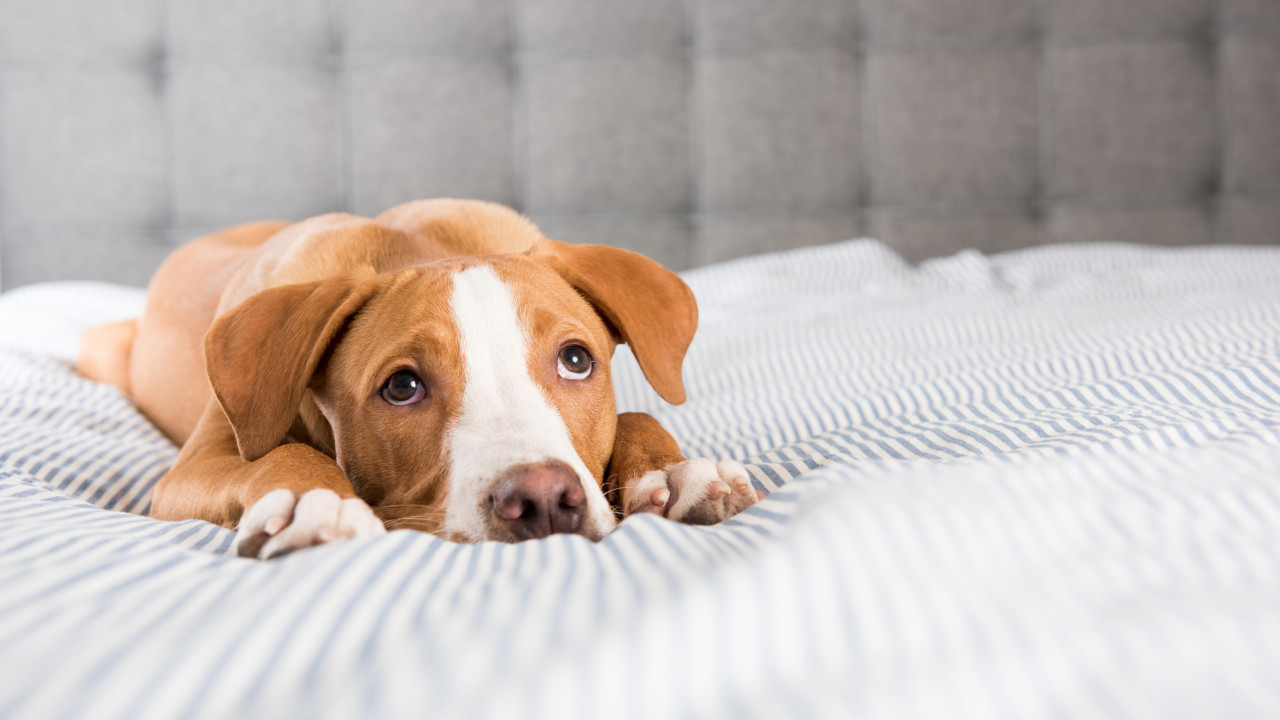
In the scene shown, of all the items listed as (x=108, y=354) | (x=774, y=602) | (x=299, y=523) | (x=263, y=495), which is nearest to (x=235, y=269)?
(x=108, y=354)

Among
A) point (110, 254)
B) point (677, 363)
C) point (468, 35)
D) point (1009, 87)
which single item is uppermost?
point (468, 35)

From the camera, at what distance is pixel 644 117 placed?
3.20 metres

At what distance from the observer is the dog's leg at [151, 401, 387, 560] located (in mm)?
811

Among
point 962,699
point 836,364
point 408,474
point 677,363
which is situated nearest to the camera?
point 962,699

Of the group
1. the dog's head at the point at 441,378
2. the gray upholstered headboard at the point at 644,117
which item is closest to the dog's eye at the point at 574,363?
the dog's head at the point at 441,378

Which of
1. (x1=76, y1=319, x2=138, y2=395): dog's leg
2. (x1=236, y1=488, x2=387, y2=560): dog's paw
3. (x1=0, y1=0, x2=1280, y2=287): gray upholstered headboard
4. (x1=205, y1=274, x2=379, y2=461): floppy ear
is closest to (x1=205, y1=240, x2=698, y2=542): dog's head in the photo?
(x1=205, y1=274, x2=379, y2=461): floppy ear

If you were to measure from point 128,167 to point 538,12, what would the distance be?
180 centimetres

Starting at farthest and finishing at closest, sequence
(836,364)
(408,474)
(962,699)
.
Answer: (836,364)
(408,474)
(962,699)

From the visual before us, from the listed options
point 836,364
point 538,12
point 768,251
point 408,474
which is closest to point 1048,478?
point 408,474

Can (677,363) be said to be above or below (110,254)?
below

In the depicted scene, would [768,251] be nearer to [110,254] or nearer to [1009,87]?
[1009,87]

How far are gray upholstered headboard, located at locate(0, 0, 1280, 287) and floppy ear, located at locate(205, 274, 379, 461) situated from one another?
2.13 metres

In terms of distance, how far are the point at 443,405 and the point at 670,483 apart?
13.4 inches

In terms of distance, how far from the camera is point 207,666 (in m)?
0.48
